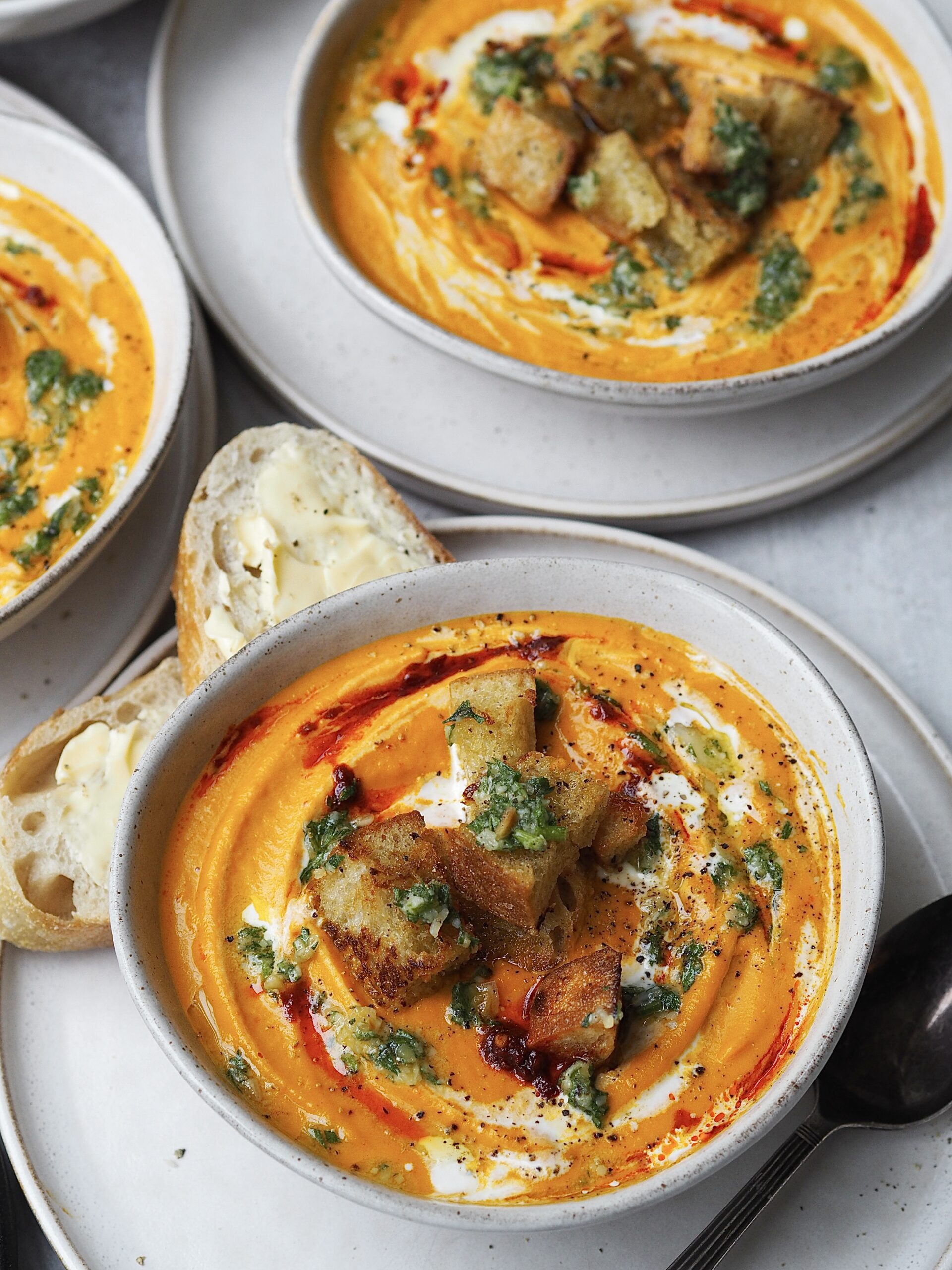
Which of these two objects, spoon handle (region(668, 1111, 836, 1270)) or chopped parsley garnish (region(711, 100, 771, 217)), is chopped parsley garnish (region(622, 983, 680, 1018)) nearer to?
spoon handle (region(668, 1111, 836, 1270))

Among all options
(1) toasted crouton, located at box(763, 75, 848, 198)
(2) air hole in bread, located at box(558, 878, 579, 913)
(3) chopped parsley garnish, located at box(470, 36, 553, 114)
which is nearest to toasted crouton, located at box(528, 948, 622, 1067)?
(2) air hole in bread, located at box(558, 878, 579, 913)

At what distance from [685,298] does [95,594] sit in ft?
6.60

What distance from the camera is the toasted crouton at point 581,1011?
2.64m

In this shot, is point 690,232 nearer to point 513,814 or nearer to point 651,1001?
point 513,814

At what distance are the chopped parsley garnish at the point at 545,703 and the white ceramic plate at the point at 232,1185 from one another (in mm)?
1091

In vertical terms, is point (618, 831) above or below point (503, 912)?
above

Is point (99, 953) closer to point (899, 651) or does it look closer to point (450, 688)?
point (450, 688)

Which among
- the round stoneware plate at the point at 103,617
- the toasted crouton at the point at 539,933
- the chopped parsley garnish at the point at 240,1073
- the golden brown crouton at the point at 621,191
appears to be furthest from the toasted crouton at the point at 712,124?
the chopped parsley garnish at the point at 240,1073

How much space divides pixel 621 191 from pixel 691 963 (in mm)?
2394

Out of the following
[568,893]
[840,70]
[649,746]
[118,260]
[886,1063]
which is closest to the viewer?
[568,893]

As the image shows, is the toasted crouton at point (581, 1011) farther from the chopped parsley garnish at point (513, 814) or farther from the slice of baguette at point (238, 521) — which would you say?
the slice of baguette at point (238, 521)

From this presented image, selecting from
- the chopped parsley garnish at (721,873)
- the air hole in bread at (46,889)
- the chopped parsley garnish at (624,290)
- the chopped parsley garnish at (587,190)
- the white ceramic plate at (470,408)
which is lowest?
the air hole in bread at (46,889)

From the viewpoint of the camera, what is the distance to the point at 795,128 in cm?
405

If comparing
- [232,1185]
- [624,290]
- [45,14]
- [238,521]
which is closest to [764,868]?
[232,1185]
